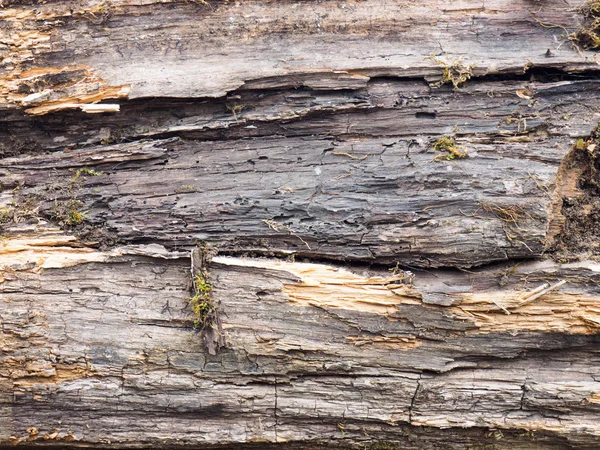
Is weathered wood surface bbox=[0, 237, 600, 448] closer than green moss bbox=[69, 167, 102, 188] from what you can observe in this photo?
Yes

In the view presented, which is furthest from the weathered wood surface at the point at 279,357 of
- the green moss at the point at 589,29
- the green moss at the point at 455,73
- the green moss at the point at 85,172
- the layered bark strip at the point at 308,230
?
the green moss at the point at 589,29

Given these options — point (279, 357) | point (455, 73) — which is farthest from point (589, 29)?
point (279, 357)

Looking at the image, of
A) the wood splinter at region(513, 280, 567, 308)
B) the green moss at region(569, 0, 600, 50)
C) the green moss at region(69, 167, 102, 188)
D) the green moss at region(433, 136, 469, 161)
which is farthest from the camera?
the green moss at region(69, 167, 102, 188)

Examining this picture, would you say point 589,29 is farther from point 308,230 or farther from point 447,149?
point 308,230

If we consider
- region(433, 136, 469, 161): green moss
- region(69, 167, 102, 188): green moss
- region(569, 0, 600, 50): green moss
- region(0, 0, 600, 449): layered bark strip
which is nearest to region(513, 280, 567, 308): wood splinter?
region(0, 0, 600, 449): layered bark strip

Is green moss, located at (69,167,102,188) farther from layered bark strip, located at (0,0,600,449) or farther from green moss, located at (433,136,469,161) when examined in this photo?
green moss, located at (433,136,469,161)

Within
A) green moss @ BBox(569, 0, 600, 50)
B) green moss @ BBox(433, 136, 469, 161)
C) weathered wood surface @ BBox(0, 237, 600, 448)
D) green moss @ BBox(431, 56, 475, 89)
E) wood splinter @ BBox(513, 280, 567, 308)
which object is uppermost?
green moss @ BBox(569, 0, 600, 50)

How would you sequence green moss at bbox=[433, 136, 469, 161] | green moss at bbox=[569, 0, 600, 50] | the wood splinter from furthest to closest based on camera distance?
green moss at bbox=[569, 0, 600, 50] < green moss at bbox=[433, 136, 469, 161] < the wood splinter

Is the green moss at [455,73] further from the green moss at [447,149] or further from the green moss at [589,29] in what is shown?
the green moss at [589,29]
